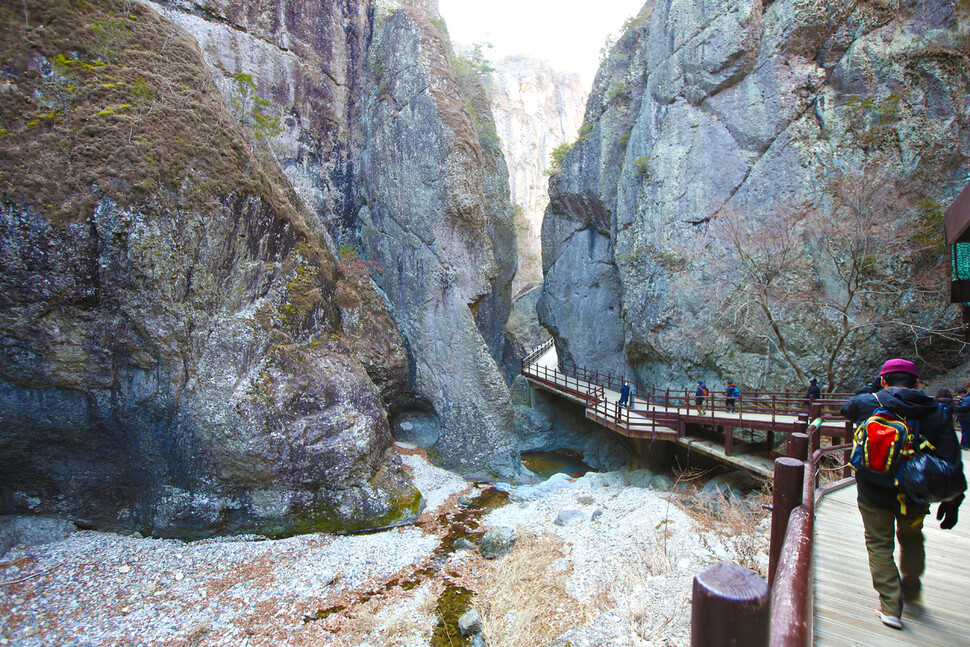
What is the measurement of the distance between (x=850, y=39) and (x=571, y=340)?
16.9 metres

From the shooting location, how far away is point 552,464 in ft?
73.7

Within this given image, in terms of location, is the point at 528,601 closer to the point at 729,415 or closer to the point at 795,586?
the point at 795,586

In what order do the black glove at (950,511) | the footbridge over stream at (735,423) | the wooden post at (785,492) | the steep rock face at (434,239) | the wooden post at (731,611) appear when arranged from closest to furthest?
the wooden post at (731,611)
the black glove at (950,511)
the wooden post at (785,492)
the footbridge over stream at (735,423)
the steep rock face at (434,239)

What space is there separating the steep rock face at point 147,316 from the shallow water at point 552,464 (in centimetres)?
951

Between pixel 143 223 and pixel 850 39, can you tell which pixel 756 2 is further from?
pixel 143 223

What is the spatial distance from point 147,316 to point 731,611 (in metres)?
12.6

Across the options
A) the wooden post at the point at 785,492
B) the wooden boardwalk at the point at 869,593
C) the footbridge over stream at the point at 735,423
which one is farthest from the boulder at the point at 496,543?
the wooden post at the point at 785,492

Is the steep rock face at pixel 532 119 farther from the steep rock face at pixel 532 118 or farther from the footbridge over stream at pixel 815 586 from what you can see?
the footbridge over stream at pixel 815 586

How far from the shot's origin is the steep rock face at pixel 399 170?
18.6m

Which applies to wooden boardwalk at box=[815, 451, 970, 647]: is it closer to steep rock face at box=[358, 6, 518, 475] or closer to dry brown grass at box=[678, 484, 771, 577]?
dry brown grass at box=[678, 484, 771, 577]

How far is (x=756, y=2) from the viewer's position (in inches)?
707

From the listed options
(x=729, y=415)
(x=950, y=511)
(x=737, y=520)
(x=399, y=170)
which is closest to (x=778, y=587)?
(x=950, y=511)

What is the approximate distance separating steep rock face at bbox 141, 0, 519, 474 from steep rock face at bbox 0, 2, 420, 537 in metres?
5.39

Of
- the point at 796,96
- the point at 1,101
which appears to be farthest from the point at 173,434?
the point at 796,96
